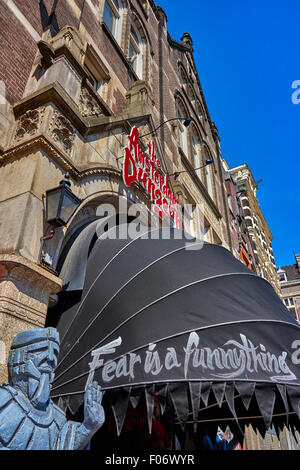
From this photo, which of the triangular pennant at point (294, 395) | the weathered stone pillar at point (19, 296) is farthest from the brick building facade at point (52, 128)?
the triangular pennant at point (294, 395)

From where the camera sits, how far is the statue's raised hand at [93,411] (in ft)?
7.25

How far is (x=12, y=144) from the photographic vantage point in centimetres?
446

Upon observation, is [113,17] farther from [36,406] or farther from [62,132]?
[36,406]

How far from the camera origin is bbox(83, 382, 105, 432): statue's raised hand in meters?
2.21

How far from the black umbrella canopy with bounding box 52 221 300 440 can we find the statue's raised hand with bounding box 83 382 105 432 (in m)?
0.74

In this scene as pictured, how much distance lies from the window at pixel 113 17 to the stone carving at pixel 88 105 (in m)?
4.94

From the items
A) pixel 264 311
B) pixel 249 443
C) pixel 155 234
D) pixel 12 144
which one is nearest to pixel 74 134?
pixel 12 144

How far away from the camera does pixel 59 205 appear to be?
3742 mm

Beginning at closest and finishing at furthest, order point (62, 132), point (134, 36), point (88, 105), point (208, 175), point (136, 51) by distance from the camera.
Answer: point (62, 132) < point (88, 105) < point (136, 51) < point (134, 36) < point (208, 175)

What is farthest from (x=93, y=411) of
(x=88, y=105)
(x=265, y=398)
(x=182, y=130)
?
(x=182, y=130)

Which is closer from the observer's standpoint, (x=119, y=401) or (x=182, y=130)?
(x=119, y=401)

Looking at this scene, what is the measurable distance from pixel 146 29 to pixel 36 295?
11.9 m

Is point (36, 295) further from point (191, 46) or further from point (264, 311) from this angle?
point (191, 46)

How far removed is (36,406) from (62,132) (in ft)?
11.9
